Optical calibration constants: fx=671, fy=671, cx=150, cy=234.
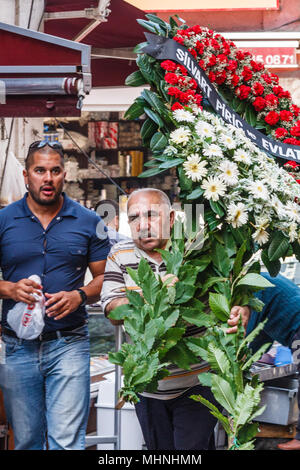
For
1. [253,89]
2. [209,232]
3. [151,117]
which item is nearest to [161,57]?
[151,117]

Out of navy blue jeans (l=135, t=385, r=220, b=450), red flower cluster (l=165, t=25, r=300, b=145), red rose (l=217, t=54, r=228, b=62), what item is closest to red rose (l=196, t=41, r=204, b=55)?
red flower cluster (l=165, t=25, r=300, b=145)

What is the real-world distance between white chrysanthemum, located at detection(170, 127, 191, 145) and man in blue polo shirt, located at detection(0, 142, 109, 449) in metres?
0.61

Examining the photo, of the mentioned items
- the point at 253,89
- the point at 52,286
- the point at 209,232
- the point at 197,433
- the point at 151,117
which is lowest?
the point at 197,433

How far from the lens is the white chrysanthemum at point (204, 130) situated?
3.04 m

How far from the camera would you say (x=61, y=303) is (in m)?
3.17

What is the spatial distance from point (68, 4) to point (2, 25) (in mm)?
2065

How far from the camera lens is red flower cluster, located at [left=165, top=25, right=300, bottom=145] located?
343cm

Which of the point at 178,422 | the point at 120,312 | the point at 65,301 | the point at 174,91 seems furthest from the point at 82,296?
the point at 174,91

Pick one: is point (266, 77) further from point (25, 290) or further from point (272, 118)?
point (25, 290)

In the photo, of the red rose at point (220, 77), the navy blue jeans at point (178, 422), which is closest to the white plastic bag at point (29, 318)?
the navy blue jeans at point (178, 422)

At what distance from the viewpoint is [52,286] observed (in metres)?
3.26

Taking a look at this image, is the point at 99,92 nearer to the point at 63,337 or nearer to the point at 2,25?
the point at 2,25

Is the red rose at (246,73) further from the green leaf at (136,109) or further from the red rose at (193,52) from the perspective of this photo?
the green leaf at (136,109)
